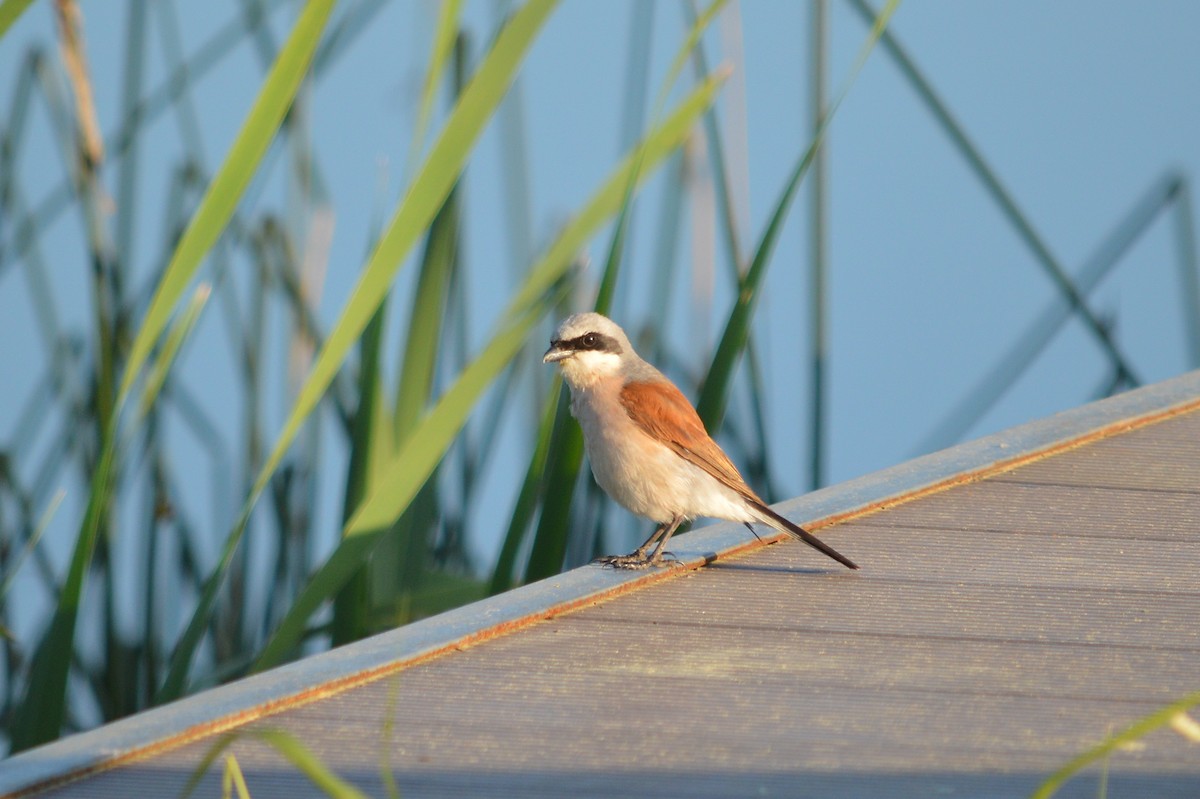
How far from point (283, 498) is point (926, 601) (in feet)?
5.82

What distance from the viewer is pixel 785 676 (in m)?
1.65

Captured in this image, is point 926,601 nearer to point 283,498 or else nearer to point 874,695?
point 874,695

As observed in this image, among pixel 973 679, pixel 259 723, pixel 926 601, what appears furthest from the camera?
pixel 926 601

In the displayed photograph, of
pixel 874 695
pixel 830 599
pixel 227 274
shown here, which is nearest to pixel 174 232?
pixel 227 274

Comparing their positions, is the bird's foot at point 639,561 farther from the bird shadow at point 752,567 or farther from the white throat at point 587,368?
the white throat at point 587,368

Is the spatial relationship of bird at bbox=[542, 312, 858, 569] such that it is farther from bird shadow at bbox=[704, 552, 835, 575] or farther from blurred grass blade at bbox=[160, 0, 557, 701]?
blurred grass blade at bbox=[160, 0, 557, 701]

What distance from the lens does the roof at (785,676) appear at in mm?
1373

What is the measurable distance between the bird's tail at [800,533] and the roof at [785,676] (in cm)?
3

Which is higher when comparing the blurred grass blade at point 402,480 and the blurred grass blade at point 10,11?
the blurred grass blade at point 10,11

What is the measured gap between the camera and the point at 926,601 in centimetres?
190

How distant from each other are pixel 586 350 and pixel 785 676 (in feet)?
3.70

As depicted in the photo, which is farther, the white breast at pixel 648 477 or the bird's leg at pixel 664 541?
the white breast at pixel 648 477

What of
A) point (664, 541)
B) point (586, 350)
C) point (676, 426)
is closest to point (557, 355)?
point (586, 350)

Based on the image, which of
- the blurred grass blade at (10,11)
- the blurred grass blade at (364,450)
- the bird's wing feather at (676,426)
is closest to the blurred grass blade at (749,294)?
the bird's wing feather at (676,426)
